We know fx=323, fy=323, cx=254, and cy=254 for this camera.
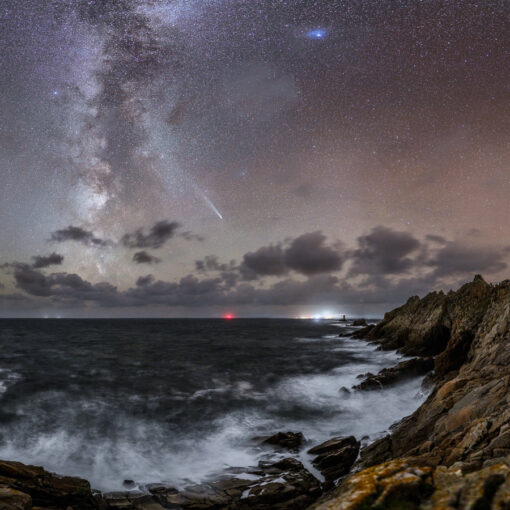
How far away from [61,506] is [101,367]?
1275 inches

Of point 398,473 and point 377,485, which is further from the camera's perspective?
point 398,473

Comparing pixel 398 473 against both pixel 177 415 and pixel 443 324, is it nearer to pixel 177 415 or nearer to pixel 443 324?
pixel 177 415

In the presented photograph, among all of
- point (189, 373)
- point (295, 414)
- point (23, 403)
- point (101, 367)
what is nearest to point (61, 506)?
point (295, 414)

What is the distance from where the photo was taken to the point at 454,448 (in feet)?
23.0

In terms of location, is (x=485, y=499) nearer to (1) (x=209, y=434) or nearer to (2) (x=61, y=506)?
(2) (x=61, y=506)

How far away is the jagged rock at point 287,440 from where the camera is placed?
1380cm

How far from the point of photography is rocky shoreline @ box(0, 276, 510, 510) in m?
4.83

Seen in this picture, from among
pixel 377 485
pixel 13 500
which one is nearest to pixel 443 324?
pixel 377 485

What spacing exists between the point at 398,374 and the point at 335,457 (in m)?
12.9

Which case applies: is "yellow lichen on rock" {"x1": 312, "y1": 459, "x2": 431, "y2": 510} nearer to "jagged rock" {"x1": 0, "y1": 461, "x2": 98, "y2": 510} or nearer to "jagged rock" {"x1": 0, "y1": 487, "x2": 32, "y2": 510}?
"jagged rock" {"x1": 0, "y1": 487, "x2": 32, "y2": 510}

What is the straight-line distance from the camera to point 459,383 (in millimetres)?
11945

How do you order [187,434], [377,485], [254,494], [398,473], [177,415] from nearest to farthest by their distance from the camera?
1. [377,485]
2. [398,473]
3. [254,494]
4. [187,434]
5. [177,415]

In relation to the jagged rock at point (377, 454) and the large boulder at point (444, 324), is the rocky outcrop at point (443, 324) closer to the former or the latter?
the large boulder at point (444, 324)

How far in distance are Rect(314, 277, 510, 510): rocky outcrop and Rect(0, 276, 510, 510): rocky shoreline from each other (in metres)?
0.02
